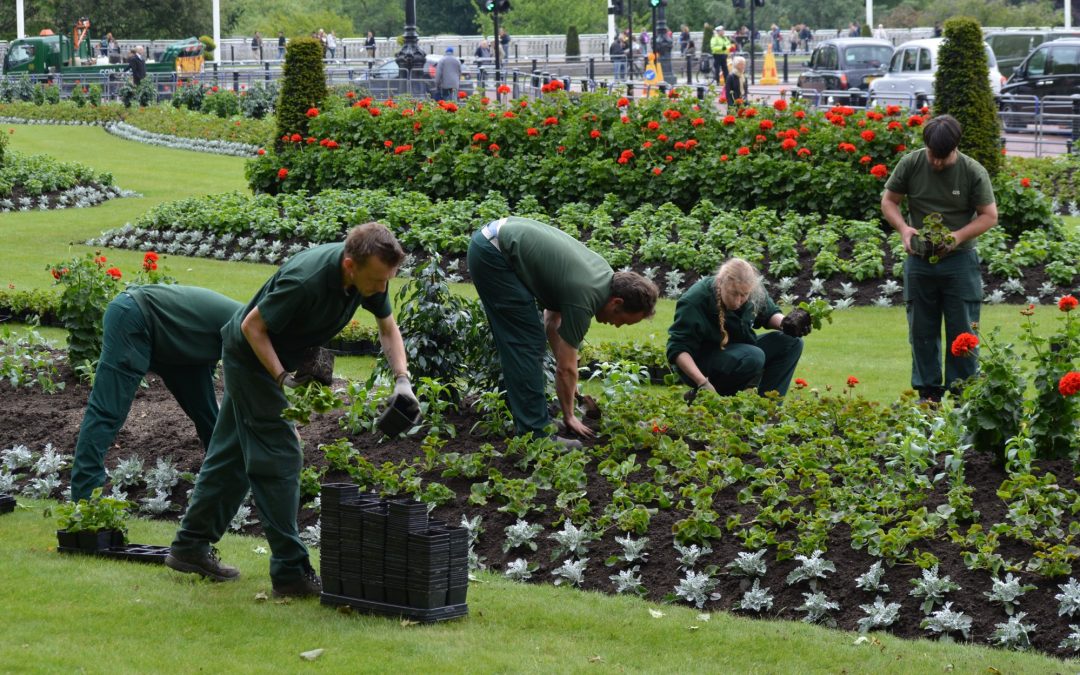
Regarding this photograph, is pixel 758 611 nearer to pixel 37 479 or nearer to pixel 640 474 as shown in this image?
pixel 640 474

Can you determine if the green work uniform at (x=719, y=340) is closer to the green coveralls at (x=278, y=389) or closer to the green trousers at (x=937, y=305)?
the green trousers at (x=937, y=305)

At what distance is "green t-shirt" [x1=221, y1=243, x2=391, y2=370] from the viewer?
18.1 feet

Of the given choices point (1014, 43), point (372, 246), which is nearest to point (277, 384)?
point (372, 246)

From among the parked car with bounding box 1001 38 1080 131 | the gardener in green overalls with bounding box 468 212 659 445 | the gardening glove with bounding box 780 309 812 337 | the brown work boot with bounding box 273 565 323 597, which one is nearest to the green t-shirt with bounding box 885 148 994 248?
the gardening glove with bounding box 780 309 812 337

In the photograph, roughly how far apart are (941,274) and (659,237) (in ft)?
15.3

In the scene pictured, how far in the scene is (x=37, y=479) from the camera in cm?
784

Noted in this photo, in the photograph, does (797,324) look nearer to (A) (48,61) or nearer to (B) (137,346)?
(B) (137,346)

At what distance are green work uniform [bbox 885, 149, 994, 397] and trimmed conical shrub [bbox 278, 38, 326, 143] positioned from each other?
10.7 meters

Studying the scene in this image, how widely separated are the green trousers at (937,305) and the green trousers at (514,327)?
2883 mm

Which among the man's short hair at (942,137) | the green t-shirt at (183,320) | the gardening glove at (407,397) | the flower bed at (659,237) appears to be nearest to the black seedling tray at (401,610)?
the gardening glove at (407,397)

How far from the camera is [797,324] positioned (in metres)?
8.49

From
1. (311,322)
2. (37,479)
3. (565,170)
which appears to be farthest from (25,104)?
(311,322)

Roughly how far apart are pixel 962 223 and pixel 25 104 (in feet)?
111

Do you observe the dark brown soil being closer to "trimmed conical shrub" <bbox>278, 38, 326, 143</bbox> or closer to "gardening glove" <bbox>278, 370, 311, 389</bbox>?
"gardening glove" <bbox>278, 370, 311, 389</bbox>
